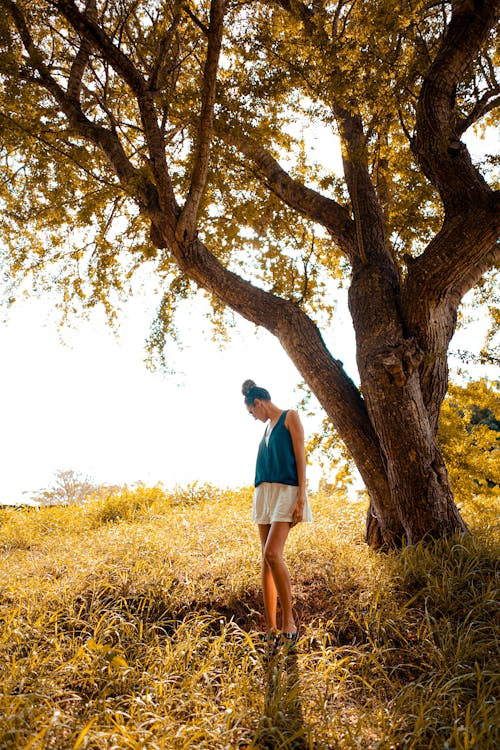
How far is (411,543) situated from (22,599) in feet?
11.3

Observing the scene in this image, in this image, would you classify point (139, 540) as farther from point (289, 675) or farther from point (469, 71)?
point (469, 71)

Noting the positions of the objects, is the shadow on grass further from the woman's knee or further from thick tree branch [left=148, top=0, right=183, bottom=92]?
thick tree branch [left=148, top=0, right=183, bottom=92]

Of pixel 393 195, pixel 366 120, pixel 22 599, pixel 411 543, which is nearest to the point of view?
pixel 22 599

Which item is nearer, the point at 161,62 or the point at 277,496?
the point at 277,496

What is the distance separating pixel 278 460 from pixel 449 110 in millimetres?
3954

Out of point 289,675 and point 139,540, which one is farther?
point 139,540

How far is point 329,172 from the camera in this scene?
755cm

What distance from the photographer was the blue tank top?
3.79 meters

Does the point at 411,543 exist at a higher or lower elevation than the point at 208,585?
higher

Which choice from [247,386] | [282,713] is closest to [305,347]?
[247,386]

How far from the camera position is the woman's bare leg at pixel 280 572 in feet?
11.6

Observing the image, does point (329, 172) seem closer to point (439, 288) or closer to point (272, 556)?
point (439, 288)

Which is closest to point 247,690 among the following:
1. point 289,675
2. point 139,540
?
point 289,675

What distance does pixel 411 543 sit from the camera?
15.5 ft
